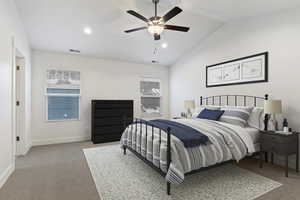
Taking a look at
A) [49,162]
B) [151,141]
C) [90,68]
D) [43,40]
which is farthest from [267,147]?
[43,40]

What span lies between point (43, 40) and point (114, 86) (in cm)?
230

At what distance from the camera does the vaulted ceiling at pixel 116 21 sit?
10.5ft

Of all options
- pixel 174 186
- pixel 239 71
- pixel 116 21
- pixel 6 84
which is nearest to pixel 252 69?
pixel 239 71

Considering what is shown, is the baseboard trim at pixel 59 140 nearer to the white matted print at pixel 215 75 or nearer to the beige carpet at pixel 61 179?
the beige carpet at pixel 61 179

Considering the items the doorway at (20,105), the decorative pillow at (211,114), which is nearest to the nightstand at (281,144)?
the decorative pillow at (211,114)

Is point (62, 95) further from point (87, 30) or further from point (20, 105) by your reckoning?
point (87, 30)

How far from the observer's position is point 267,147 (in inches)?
115

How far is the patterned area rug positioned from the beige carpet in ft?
0.47

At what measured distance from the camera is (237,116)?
3303 millimetres

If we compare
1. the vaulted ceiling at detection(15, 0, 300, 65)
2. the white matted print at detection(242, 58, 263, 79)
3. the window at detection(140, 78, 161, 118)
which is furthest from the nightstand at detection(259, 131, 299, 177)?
the window at detection(140, 78, 161, 118)

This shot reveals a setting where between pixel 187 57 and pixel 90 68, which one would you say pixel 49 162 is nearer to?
pixel 90 68

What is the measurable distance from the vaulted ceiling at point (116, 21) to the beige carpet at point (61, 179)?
9.44 ft

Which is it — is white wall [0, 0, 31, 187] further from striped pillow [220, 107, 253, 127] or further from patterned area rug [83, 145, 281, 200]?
striped pillow [220, 107, 253, 127]

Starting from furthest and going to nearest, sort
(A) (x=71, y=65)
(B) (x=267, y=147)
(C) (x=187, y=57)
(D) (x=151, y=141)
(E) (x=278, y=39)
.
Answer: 1. (C) (x=187, y=57)
2. (A) (x=71, y=65)
3. (E) (x=278, y=39)
4. (B) (x=267, y=147)
5. (D) (x=151, y=141)
